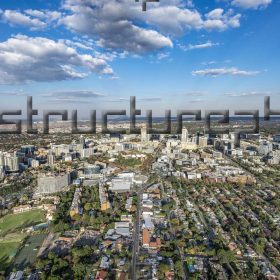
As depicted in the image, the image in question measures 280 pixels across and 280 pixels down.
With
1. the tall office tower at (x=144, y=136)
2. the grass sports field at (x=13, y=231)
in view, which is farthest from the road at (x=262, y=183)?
the tall office tower at (x=144, y=136)

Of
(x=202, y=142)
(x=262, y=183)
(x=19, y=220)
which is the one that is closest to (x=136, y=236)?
(x=19, y=220)

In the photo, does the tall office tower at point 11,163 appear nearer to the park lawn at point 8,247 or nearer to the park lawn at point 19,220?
the park lawn at point 19,220

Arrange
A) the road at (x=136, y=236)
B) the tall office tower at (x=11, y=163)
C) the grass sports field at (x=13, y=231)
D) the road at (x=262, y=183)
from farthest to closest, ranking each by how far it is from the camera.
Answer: the tall office tower at (x=11, y=163) → the grass sports field at (x=13, y=231) → the road at (x=262, y=183) → the road at (x=136, y=236)

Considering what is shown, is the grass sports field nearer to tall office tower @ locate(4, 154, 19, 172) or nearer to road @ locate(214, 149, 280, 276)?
road @ locate(214, 149, 280, 276)

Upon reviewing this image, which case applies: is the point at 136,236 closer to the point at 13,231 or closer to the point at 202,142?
the point at 13,231

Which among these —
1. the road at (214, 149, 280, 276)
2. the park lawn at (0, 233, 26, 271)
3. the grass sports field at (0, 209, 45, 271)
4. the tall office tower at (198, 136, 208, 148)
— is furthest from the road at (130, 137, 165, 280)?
the tall office tower at (198, 136, 208, 148)

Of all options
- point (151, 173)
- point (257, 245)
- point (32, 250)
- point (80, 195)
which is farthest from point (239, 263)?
point (151, 173)
